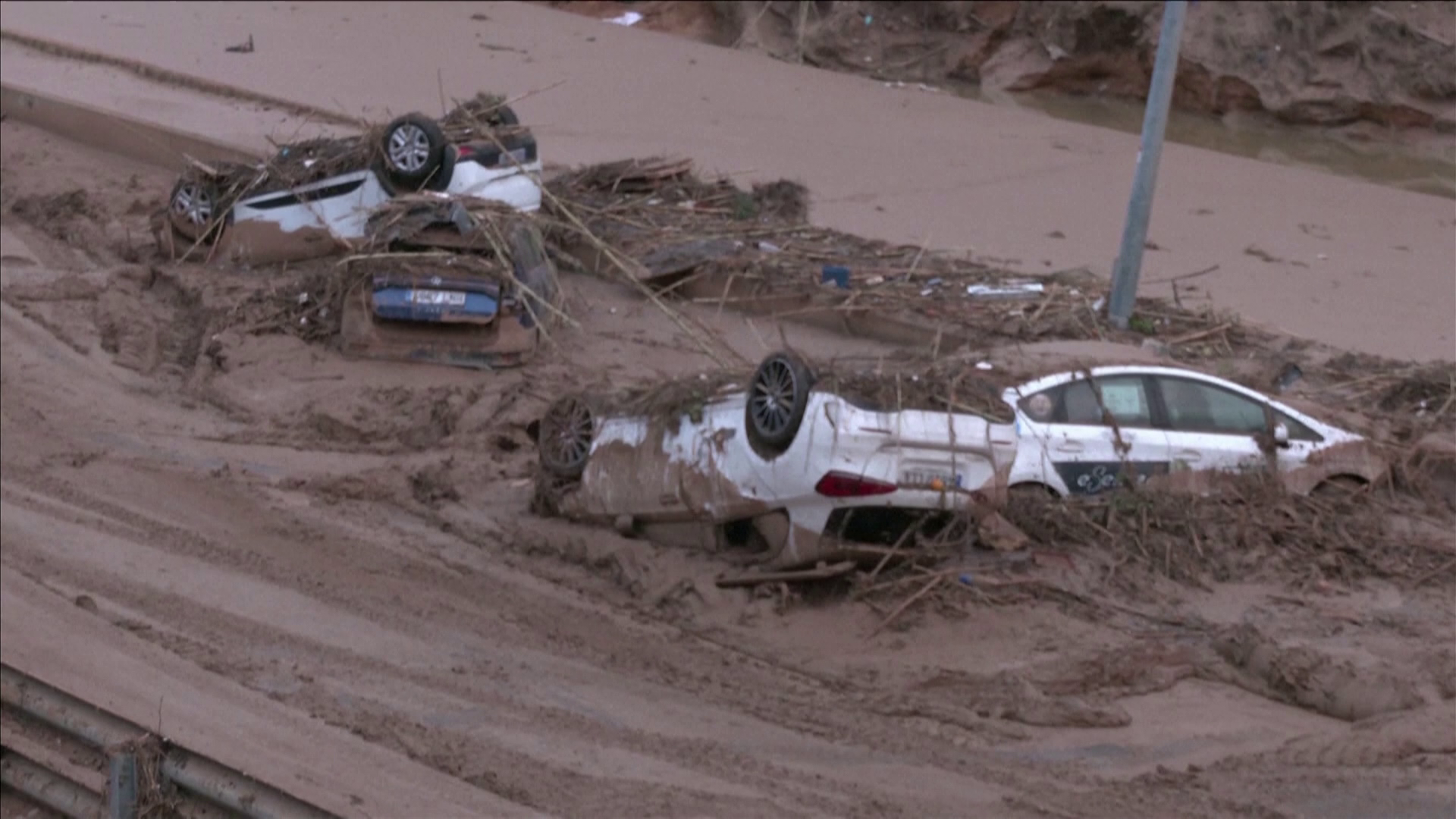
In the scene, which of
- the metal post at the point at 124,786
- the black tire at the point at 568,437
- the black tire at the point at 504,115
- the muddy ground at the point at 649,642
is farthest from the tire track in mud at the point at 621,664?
the black tire at the point at 504,115

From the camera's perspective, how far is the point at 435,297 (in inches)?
563

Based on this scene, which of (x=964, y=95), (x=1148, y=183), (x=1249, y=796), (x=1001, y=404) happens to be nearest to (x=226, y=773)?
(x=1249, y=796)

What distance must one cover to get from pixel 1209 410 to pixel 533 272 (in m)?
6.41

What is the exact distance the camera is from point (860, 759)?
321 inches

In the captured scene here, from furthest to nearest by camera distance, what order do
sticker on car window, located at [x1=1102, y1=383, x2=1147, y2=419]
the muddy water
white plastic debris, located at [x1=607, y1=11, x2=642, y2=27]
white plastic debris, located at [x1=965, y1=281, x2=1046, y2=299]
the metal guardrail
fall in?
1. white plastic debris, located at [x1=607, y1=11, x2=642, y2=27]
2. the muddy water
3. white plastic debris, located at [x1=965, y1=281, x2=1046, y2=299]
4. sticker on car window, located at [x1=1102, y1=383, x2=1147, y2=419]
5. the metal guardrail

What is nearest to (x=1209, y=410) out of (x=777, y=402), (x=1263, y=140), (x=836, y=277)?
(x=777, y=402)

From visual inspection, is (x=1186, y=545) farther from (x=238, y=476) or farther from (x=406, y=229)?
(x=406, y=229)

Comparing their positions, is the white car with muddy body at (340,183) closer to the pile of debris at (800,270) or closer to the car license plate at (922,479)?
the pile of debris at (800,270)

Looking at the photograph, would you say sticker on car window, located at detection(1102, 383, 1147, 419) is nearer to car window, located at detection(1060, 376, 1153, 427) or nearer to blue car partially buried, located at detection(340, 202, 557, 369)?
car window, located at detection(1060, 376, 1153, 427)

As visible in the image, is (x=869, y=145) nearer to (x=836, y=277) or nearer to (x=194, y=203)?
(x=836, y=277)

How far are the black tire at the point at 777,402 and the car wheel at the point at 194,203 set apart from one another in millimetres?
8962

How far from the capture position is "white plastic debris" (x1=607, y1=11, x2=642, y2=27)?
28844 mm

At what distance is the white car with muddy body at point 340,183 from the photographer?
16.1 meters

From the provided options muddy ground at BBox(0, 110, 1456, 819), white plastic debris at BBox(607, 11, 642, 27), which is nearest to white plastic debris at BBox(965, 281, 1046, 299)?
muddy ground at BBox(0, 110, 1456, 819)
